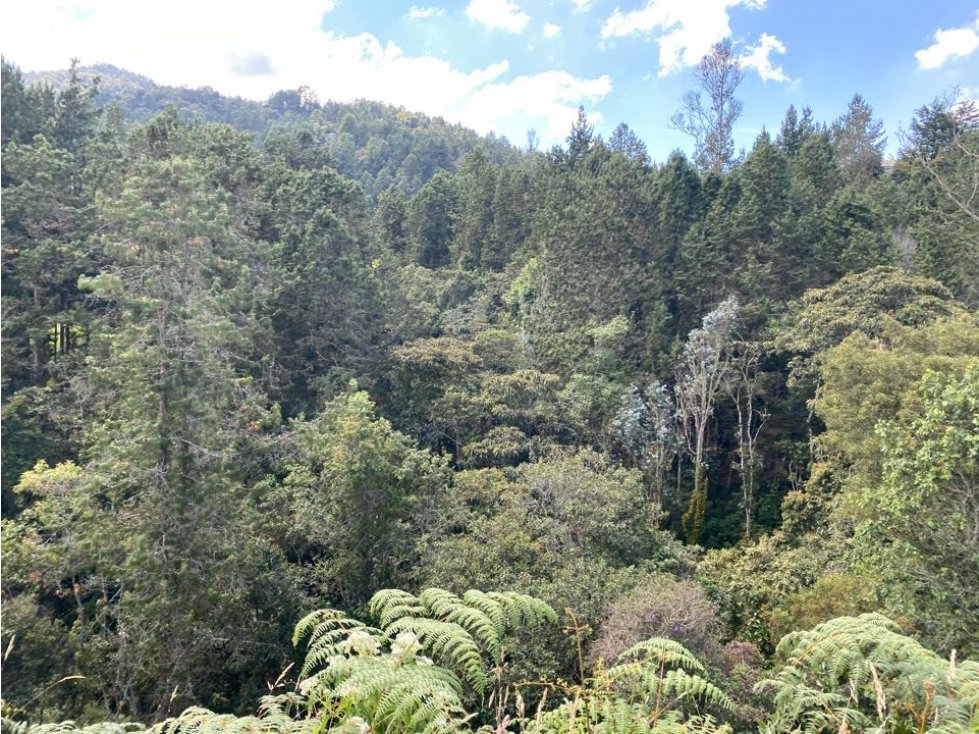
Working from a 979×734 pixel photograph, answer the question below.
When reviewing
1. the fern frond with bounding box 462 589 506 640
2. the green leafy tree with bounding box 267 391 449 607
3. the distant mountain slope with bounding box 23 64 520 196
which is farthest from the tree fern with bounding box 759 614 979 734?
the distant mountain slope with bounding box 23 64 520 196

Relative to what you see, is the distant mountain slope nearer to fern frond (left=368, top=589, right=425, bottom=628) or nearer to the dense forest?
the dense forest

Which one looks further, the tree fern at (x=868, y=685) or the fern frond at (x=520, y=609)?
the fern frond at (x=520, y=609)

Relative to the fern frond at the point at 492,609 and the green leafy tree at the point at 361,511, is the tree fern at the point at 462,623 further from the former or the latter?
the green leafy tree at the point at 361,511

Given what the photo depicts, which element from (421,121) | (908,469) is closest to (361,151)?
(421,121)

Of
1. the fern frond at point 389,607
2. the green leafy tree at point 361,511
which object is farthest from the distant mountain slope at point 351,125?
the fern frond at point 389,607

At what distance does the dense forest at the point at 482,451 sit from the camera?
3600mm

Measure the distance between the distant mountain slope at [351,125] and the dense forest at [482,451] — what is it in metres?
29.3

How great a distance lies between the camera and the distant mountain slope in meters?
61.1

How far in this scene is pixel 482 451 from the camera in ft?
52.4

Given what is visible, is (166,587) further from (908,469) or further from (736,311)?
(736,311)

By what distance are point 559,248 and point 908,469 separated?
652 inches

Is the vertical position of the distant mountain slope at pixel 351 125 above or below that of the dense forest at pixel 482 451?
above

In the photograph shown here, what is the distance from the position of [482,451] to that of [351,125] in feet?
226

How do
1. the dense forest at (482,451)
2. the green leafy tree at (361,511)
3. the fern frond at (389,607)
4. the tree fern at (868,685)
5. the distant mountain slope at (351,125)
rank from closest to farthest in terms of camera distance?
the tree fern at (868,685)
the fern frond at (389,607)
the dense forest at (482,451)
the green leafy tree at (361,511)
the distant mountain slope at (351,125)
